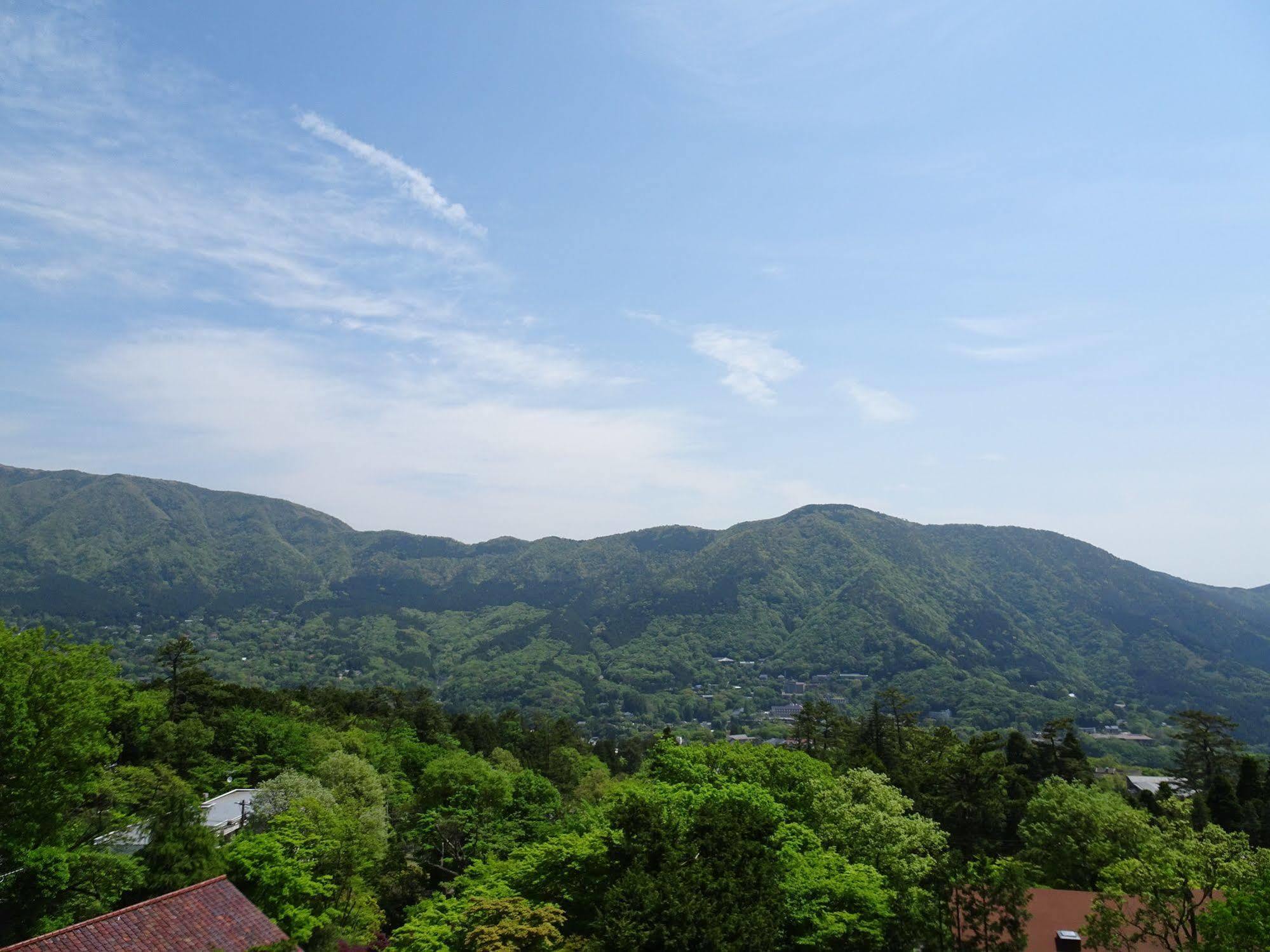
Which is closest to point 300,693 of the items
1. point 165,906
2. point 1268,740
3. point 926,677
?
point 165,906

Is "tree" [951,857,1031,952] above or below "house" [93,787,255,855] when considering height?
above

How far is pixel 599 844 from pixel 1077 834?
2245cm

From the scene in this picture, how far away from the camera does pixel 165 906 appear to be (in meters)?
14.7

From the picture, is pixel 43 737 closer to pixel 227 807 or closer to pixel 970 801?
pixel 227 807

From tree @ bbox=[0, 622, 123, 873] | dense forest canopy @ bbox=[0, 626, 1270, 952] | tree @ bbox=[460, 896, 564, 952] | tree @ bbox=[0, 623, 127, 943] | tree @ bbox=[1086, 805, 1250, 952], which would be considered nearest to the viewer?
tree @ bbox=[460, 896, 564, 952]

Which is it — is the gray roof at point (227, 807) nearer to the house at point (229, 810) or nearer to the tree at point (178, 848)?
the house at point (229, 810)

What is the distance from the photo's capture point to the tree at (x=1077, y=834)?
24.0 metres

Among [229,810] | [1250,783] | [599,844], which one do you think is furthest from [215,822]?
[1250,783]

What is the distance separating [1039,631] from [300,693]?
177531 mm

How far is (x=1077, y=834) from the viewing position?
1041 inches

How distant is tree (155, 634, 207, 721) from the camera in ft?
147

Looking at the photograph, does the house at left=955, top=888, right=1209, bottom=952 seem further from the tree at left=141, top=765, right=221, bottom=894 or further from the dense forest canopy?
the tree at left=141, top=765, right=221, bottom=894

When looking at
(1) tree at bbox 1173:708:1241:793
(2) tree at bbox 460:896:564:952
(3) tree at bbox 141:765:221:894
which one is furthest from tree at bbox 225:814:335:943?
(1) tree at bbox 1173:708:1241:793

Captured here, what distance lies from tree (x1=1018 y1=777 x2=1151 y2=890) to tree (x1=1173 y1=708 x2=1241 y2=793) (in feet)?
62.2
